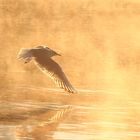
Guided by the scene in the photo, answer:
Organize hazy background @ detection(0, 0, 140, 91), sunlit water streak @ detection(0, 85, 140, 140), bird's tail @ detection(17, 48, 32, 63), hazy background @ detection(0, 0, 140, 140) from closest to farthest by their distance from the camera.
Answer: sunlit water streak @ detection(0, 85, 140, 140), bird's tail @ detection(17, 48, 32, 63), hazy background @ detection(0, 0, 140, 140), hazy background @ detection(0, 0, 140, 91)

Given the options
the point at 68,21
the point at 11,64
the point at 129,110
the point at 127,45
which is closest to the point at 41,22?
the point at 68,21

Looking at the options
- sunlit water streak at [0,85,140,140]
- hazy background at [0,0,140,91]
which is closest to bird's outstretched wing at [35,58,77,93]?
sunlit water streak at [0,85,140,140]

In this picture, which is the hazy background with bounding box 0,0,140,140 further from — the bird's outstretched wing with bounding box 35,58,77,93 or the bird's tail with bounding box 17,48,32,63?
the bird's tail with bounding box 17,48,32,63

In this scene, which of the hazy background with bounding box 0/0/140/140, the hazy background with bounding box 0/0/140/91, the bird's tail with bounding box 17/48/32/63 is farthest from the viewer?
the hazy background with bounding box 0/0/140/91

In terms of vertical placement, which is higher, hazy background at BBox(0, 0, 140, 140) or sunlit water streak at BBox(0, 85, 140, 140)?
hazy background at BBox(0, 0, 140, 140)

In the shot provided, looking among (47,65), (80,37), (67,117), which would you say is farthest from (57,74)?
(80,37)

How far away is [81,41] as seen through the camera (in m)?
19.0

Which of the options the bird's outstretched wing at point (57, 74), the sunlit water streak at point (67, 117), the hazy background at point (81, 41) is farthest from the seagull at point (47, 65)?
the hazy background at point (81, 41)

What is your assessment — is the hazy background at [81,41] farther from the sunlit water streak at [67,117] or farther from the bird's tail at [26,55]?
the bird's tail at [26,55]

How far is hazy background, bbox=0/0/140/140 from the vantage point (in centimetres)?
1474

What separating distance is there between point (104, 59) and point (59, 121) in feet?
19.7

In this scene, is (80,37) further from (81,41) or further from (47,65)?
(47,65)

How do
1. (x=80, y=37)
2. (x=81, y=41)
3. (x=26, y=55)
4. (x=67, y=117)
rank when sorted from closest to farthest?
1. (x=26, y=55)
2. (x=67, y=117)
3. (x=81, y=41)
4. (x=80, y=37)

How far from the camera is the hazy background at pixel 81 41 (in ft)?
48.4
